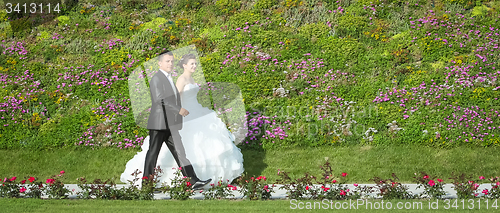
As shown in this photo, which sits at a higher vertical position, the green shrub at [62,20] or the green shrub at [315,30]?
the green shrub at [62,20]

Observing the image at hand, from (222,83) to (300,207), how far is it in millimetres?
4813

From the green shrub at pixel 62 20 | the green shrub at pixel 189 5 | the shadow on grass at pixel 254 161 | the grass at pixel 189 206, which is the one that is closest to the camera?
the grass at pixel 189 206

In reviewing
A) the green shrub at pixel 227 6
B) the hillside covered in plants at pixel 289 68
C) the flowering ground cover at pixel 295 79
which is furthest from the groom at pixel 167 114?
the green shrub at pixel 227 6

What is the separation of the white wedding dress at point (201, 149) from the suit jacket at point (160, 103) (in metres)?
0.15

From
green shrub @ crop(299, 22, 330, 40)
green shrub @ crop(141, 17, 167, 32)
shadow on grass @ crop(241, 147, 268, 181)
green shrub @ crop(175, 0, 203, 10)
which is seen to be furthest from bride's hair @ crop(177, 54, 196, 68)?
green shrub @ crop(175, 0, 203, 10)

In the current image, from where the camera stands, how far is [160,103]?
574 centimetres

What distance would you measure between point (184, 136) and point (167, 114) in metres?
0.46

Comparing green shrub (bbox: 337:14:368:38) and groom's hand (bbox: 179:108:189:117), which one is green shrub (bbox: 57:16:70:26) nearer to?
green shrub (bbox: 337:14:368:38)

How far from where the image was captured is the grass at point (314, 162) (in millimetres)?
7309

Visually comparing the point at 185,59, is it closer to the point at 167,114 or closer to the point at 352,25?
the point at 167,114

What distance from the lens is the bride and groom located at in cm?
577

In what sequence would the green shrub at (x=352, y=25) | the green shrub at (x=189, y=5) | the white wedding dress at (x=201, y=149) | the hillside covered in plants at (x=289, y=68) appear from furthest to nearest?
the green shrub at (x=189, y=5), the green shrub at (x=352, y=25), the hillside covered in plants at (x=289, y=68), the white wedding dress at (x=201, y=149)

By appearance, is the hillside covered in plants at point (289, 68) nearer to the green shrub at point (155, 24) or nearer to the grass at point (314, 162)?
the green shrub at point (155, 24)

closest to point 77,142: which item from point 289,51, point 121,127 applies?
point 121,127
